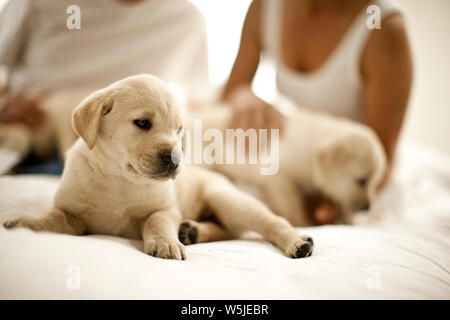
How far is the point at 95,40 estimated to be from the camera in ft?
4.19

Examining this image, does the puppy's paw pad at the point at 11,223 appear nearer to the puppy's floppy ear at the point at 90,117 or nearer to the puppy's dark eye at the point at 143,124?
the puppy's floppy ear at the point at 90,117

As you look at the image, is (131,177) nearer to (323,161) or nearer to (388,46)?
(323,161)

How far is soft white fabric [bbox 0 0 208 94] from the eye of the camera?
115 cm

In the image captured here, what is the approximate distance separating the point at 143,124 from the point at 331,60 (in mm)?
1366

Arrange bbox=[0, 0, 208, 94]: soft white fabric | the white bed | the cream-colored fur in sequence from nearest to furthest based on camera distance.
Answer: the white bed, bbox=[0, 0, 208, 94]: soft white fabric, the cream-colored fur

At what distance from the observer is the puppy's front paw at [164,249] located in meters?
0.86

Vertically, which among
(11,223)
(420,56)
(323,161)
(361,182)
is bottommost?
(361,182)

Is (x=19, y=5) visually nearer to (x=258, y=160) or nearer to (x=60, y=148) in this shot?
(x=60, y=148)

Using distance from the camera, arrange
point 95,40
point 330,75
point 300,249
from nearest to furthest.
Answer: point 300,249 → point 95,40 → point 330,75

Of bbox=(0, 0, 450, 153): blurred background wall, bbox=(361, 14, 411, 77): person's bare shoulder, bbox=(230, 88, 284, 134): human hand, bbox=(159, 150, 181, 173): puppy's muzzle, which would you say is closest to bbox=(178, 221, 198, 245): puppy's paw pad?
bbox=(159, 150, 181, 173): puppy's muzzle

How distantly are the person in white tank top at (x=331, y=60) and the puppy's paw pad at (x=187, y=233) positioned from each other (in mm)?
540

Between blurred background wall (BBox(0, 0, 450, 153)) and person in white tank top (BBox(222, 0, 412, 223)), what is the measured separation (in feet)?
0.45

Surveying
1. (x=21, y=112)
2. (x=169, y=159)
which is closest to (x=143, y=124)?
(x=169, y=159)

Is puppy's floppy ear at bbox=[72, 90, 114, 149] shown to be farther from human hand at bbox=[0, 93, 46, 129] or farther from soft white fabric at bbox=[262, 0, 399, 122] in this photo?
soft white fabric at bbox=[262, 0, 399, 122]
